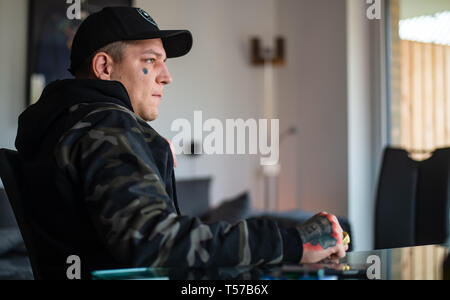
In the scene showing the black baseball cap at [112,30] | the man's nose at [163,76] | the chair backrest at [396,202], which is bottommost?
the chair backrest at [396,202]

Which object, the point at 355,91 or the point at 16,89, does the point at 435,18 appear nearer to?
the point at 355,91

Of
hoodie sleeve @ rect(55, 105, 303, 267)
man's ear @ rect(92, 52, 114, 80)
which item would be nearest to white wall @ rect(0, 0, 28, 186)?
man's ear @ rect(92, 52, 114, 80)

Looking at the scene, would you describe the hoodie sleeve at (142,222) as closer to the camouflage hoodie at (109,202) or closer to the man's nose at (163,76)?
the camouflage hoodie at (109,202)

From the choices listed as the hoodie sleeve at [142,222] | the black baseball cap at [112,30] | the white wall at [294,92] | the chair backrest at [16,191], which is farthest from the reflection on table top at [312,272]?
the white wall at [294,92]

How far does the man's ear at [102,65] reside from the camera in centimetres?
120

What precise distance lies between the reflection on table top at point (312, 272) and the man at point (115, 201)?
3 centimetres

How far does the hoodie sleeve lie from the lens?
0.79m

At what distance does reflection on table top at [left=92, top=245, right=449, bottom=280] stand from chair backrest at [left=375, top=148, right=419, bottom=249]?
1.06m

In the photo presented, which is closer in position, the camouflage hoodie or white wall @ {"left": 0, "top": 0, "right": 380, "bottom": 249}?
the camouflage hoodie

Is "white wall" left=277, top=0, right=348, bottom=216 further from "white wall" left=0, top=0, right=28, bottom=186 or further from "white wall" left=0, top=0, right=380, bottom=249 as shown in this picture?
"white wall" left=0, top=0, right=28, bottom=186

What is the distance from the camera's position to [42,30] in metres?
3.30

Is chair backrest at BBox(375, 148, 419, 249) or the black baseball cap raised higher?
the black baseball cap

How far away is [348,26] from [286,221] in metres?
1.75
